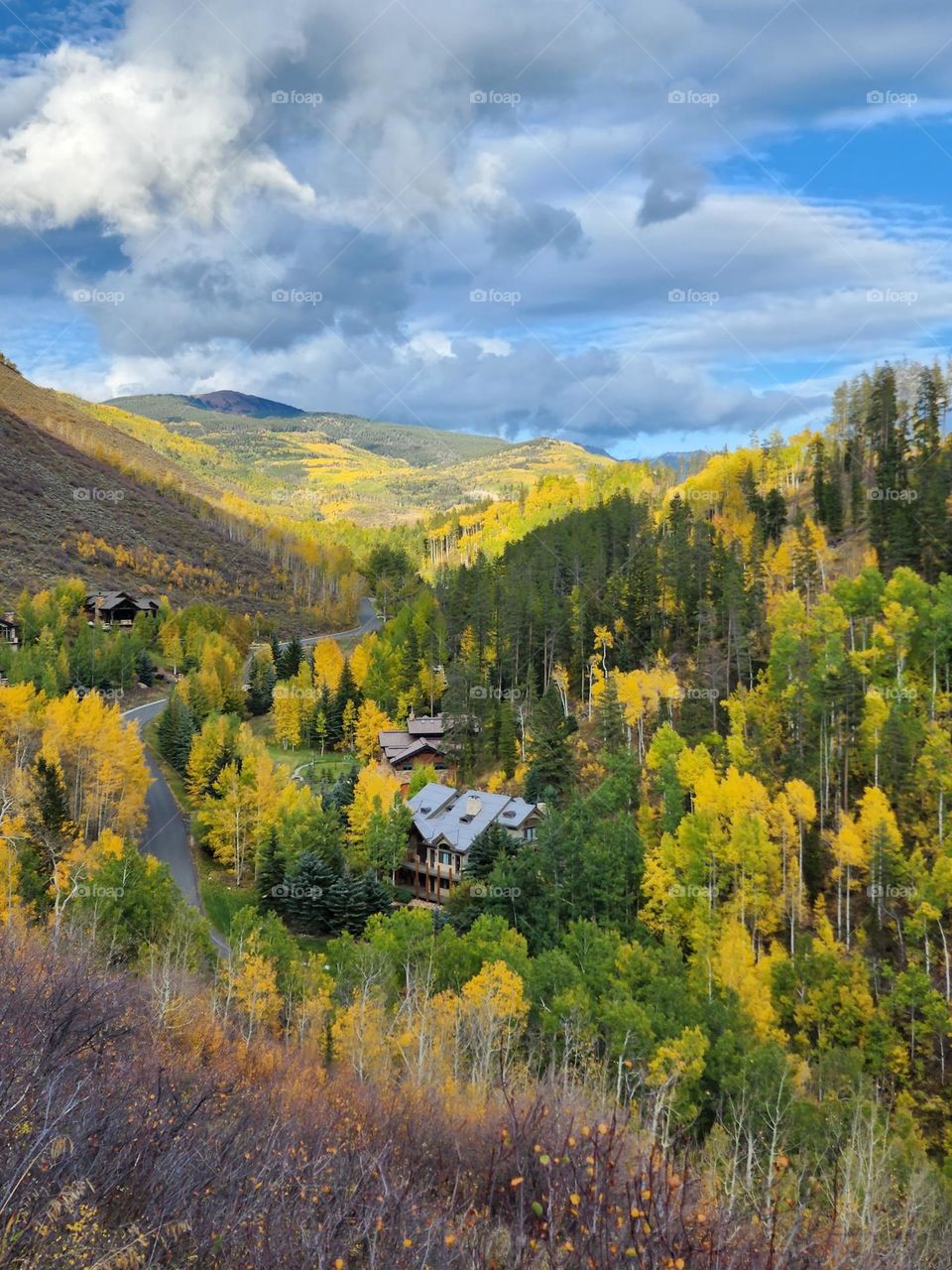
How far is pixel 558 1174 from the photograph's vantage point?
34.3 ft

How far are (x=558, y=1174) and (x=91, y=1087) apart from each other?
6.94m

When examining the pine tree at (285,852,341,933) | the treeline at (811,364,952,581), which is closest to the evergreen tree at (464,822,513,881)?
the pine tree at (285,852,341,933)

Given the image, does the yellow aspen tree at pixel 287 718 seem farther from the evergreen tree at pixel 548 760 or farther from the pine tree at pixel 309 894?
the pine tree at pixel 309 894

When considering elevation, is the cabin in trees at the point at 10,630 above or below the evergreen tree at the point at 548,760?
above

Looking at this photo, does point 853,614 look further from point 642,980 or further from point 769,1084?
point 769,1084

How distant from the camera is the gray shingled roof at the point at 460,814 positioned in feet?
177

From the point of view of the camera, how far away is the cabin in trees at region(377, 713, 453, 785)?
71250 mm

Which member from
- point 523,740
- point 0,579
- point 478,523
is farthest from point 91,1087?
point 478,523

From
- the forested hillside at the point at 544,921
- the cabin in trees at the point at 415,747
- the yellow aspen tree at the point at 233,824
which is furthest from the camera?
the cabin in trees at the point at 415,747

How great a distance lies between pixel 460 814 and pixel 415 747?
55.3ft

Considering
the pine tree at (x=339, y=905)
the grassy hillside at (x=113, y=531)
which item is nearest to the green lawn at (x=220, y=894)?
the pine tree at (x=339, y=905)

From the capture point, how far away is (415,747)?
7231 centimetres

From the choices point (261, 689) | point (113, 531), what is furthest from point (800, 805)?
point (113, 531)

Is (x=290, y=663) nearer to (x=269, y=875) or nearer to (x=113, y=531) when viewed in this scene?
(x=269, y=875)
